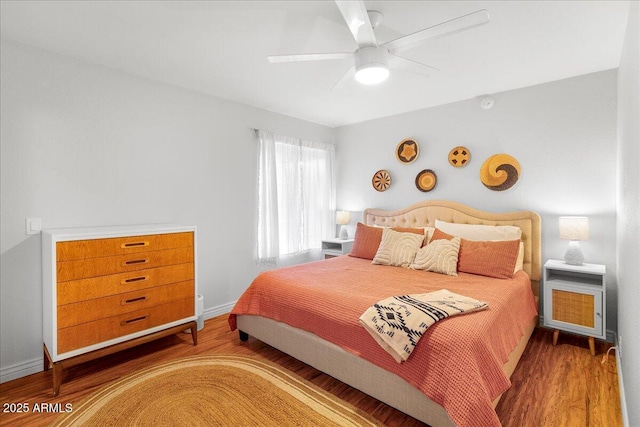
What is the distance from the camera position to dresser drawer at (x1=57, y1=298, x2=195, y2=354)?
2125mm

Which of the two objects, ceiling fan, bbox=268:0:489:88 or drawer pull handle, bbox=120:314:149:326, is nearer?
ceiling fan, bbox=268:0:489:88

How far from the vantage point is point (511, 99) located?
3295mm

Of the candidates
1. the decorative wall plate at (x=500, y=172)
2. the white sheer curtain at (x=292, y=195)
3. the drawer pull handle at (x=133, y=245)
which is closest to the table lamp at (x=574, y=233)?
the decorative wall plate at (x=500, y=172)

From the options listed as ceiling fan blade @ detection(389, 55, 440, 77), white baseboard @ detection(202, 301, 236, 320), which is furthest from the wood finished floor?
ceiling fan blade @ detection(389, 55, 440, 77)

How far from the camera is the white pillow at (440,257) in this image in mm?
2854

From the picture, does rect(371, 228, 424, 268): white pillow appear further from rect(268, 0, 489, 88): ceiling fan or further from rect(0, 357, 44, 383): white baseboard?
rect(0, 357, 44, 383): white baseboard

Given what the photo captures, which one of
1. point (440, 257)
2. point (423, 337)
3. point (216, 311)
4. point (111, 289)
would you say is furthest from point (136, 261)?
point (440, 257)

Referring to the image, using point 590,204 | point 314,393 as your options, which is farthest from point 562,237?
point 314,393

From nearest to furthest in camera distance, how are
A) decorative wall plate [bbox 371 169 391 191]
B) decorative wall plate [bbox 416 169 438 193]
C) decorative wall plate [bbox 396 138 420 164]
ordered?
decorative wall plate [bbox 416 169 438 193], decorative wall plate [bbox 396 138 420 164], decorative wall plate [bbox 371 169 391 191]

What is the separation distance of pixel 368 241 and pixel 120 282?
7.99 feet

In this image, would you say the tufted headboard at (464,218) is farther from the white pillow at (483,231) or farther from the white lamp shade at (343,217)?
the white lamp shade at (343,217)

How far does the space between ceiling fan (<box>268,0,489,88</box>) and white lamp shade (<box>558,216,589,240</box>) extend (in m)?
1.91

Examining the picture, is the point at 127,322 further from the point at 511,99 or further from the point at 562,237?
the point at 511,99

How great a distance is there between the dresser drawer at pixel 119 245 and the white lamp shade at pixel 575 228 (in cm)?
334
